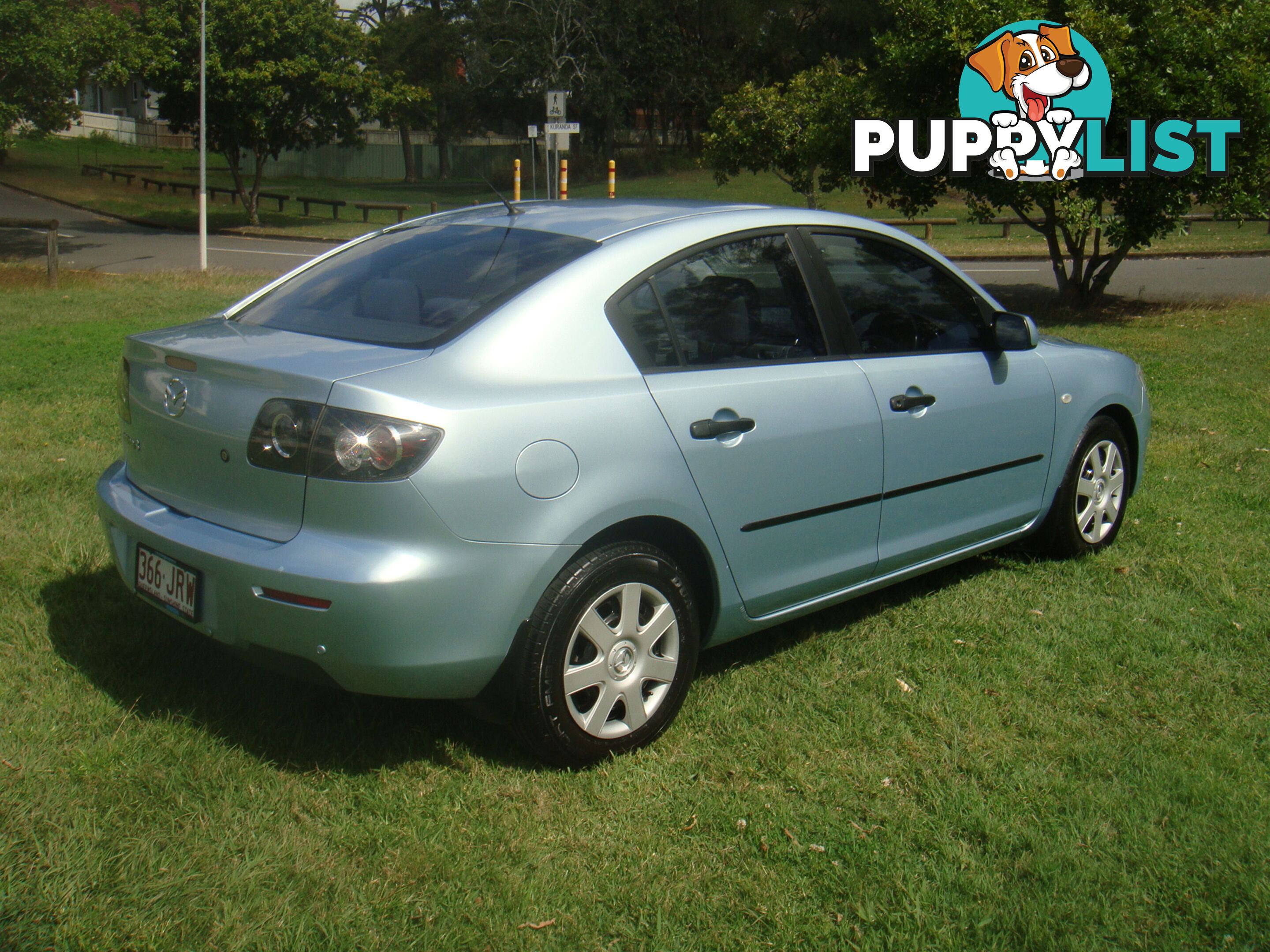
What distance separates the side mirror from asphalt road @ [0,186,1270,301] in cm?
1280

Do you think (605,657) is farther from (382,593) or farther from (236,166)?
(236,166)

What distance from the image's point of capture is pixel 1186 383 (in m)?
9.78

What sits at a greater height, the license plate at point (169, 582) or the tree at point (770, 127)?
the tree at point (770, 127)

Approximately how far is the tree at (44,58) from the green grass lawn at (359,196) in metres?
1.05

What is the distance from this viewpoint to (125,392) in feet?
11.8

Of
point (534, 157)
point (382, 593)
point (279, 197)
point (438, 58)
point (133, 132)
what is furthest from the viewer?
point (133, 132)

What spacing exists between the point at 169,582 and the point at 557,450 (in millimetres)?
1186

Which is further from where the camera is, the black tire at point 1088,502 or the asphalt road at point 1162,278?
the asphalt road at point 1162,278

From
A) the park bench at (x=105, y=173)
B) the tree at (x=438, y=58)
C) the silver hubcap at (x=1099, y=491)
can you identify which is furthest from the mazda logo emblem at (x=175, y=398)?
the tree at (x=438, y=58)

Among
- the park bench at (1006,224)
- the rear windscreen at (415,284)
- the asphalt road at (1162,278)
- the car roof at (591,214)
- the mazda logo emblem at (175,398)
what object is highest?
the park bench at (1006,224)

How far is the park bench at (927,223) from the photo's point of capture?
2741 centimetres

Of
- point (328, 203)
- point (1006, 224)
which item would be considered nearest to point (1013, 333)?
point (1006, 224)

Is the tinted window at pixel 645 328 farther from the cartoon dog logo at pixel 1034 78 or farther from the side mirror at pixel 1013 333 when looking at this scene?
the cartoon dog logo at pixel 1034 78

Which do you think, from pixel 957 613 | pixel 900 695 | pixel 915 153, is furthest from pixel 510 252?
pixel 915 153
